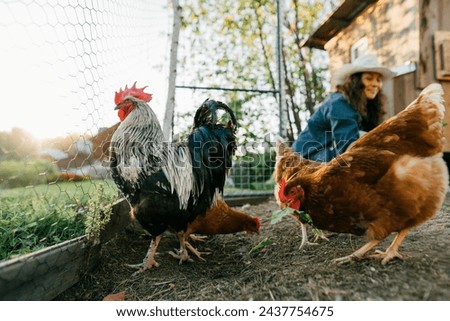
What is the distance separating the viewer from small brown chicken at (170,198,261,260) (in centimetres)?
225

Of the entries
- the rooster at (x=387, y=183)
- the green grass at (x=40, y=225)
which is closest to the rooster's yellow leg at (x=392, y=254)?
the rooster at (x=387, y=183)

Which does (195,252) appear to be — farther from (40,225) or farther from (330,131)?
(330,131)

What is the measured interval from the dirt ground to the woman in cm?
78

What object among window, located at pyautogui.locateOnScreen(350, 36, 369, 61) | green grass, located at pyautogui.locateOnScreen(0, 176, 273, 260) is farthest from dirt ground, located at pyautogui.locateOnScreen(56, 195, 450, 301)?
window, located at pyautogui.locateOnScreen(350, 36, 369, 61)

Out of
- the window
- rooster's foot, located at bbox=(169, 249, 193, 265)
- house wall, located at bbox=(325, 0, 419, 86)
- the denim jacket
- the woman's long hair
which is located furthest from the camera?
the window

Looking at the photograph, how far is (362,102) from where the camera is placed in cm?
266

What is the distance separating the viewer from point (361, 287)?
126cm

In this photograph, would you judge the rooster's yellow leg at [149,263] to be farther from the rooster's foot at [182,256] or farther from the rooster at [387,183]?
the rooster at [387,183]

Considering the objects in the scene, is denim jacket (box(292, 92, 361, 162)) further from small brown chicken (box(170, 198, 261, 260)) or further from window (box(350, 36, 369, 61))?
window (box(350, 36, 369, 61))

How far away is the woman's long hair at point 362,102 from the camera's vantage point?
266cm

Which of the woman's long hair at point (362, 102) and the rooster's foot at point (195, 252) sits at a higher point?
the woman's long hair at point (362, 102)

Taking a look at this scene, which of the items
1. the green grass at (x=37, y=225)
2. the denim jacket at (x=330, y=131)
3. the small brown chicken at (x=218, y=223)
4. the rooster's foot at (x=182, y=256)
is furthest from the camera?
the denim jacket at (x=330, y=131)

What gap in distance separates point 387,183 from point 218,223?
1190 mm

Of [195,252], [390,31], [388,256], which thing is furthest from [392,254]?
[390,31]
